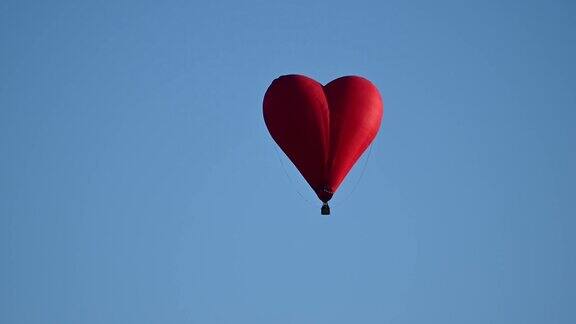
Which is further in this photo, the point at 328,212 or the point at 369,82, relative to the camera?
the point at 369,82

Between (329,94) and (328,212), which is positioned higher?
(329,94)

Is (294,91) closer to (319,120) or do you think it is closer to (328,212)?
(319,120)

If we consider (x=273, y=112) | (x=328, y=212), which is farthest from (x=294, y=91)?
(x=328, y=212)

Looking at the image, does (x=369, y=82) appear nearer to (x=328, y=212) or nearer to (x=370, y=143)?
(x=370, y=143)
